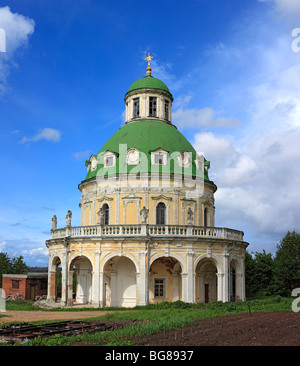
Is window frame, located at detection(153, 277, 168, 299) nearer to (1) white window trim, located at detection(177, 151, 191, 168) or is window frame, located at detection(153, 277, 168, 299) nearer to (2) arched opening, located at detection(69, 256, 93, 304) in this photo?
(2) arched opening, located at detection(69, 256, 93, 304)

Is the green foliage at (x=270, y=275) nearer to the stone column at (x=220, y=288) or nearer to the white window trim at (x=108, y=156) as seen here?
the stone column at (x=220, y=288)

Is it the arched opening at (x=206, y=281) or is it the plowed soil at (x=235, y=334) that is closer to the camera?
the plowed soil at (x=235, y=334)

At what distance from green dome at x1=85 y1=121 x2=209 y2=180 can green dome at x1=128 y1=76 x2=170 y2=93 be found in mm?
4533

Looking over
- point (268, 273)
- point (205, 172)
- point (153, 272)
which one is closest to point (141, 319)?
point (153, 272)

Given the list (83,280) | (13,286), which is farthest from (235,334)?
(13,286)

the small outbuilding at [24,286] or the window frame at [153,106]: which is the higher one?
the window frame at [153,106]

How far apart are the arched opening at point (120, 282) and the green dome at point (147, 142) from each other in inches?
335

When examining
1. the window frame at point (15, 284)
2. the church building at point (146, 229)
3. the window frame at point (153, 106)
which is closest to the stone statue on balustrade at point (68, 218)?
the church building at point (146, 229)

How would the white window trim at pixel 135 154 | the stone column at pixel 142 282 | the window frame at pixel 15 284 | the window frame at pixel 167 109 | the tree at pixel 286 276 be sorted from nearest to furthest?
the stone column at pixel 142 282 < the white window trim at pixel 135 154 < the tree at pixel 286 276 < the window frame at pixel 15 284 < the window frame at pixel 167 109

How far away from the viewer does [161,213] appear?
1421 inches

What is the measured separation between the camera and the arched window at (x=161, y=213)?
35969 mm

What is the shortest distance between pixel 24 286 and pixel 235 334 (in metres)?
30.9

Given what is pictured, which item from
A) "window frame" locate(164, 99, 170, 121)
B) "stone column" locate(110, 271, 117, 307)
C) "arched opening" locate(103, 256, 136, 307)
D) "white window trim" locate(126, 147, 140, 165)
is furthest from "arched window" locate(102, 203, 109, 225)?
"window frame" locate(164, 99, 170, 121)

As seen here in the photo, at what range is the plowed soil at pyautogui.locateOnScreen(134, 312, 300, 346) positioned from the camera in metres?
13.8
